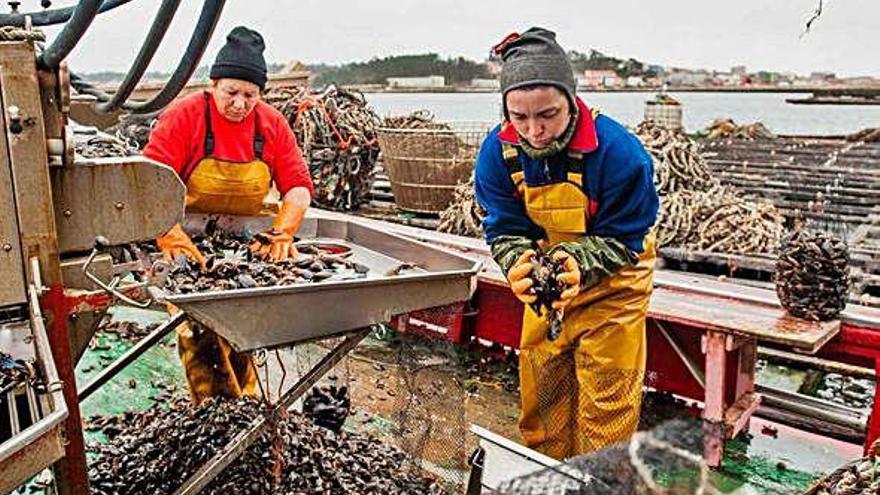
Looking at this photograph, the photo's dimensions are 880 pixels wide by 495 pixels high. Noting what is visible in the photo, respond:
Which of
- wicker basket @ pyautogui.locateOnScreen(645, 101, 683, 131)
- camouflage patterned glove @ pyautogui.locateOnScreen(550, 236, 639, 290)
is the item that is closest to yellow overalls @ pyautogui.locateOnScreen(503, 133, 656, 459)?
camouflage patterned glove @ pyautogui.locateOnScreen(550, 236, 639, 290)

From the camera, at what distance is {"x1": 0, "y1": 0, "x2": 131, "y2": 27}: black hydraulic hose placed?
8.78ft

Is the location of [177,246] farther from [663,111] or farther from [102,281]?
[663,111]

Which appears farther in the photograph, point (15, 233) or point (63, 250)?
point (63, 250)

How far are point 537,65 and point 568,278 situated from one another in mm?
838

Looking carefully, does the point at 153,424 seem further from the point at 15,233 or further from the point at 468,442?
the point at 15,233

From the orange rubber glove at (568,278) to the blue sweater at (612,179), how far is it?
9.6 inches

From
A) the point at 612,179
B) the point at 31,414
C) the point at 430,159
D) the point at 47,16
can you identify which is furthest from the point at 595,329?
the point at 430,159

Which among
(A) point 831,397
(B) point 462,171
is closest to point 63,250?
(A) point 831,397

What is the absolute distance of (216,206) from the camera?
402 centimetres

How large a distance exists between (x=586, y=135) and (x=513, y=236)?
588mm

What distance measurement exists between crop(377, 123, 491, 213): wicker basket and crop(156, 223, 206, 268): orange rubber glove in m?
6.27

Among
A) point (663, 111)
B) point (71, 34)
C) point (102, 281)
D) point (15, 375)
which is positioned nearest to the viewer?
point (15, 375)

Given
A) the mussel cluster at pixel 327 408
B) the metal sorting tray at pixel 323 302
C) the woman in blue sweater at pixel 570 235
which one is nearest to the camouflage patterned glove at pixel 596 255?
the woman in blue sweater at pixel 570 235

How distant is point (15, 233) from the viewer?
7.77 ft
